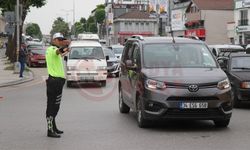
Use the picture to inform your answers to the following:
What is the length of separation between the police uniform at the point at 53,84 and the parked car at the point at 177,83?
1.62 meters

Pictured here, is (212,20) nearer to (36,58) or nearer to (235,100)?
(36,58)

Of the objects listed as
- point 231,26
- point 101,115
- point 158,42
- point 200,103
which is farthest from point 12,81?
point 231,26

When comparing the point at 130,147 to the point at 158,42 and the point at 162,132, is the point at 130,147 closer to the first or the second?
the point at 162,132

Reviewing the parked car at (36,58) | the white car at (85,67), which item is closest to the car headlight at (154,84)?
the white car at (85,67)

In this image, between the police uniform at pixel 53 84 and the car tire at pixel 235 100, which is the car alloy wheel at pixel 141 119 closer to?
the police uniform at pixel 53 84

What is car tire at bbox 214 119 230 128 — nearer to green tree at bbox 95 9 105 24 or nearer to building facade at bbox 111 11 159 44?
building facade at bbox 111 11 159 44

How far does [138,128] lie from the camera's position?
10906 mm

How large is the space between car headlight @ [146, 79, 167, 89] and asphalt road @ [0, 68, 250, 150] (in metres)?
0.83

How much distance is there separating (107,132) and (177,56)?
2.25 m

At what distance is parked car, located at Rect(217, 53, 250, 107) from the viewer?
1409 cm

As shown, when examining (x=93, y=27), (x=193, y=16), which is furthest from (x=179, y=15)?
(x=93, y=27)

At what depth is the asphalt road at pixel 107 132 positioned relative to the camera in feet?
29.8

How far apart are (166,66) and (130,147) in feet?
9.19

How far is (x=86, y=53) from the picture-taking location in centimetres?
2370
